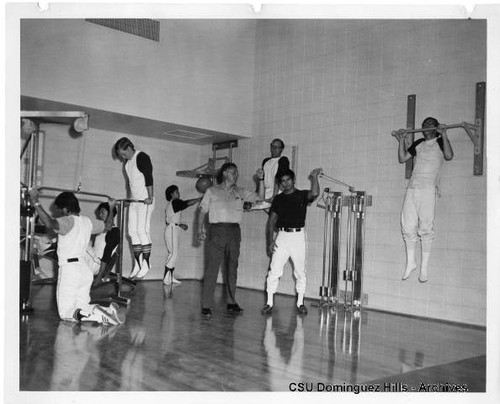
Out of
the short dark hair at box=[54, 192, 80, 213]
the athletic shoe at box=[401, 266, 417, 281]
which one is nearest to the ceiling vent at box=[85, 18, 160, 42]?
the short dark hair at box=[54, 192, 80, 213]

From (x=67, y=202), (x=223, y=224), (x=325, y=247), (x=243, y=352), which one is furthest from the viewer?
(x=325, y=247)

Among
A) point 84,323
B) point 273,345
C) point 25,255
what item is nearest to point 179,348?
point 273,345

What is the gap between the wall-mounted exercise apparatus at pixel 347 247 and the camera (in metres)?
6.39

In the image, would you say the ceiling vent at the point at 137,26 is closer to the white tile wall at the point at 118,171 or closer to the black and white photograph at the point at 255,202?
the black and white photograph at the point at 255,202

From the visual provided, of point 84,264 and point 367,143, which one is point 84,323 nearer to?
point 84,264

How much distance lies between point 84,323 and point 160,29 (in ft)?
13.9

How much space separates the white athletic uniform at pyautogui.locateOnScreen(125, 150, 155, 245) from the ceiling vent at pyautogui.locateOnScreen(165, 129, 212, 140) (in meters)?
1.61

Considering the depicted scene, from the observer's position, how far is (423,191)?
18.8 feet

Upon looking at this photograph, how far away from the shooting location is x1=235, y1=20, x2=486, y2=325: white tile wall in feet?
18.3

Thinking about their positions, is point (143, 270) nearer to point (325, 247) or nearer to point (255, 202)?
point (255, 202)

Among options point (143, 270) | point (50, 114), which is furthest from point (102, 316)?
point (50, 114)

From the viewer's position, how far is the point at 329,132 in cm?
698

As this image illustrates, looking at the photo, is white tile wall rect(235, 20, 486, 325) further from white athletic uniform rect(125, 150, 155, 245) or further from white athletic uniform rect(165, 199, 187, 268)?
white athletic uniform rect(125, 150, 155, 245)

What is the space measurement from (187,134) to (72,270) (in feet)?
12.6
